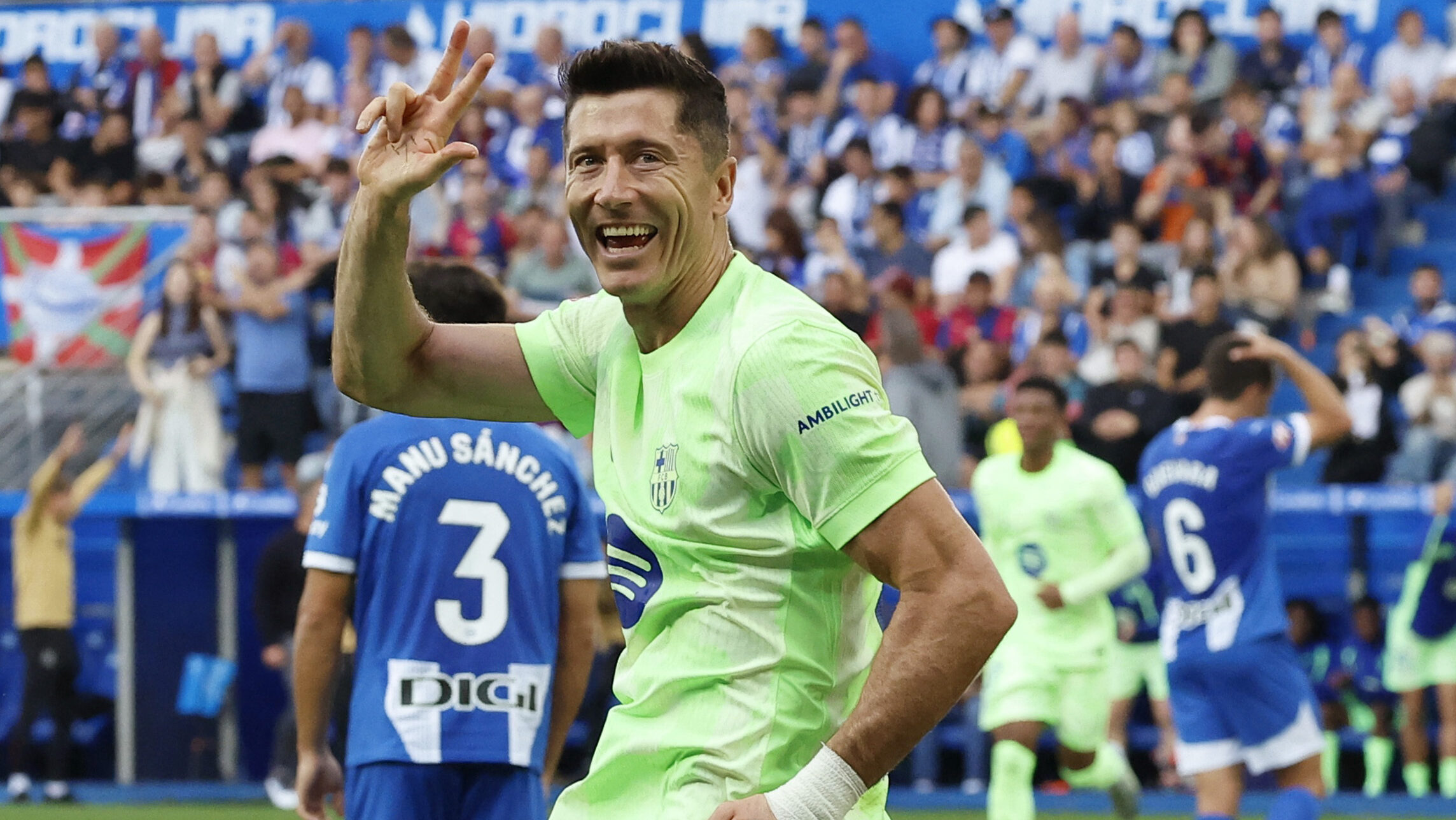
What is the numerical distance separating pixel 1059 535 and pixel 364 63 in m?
10.8

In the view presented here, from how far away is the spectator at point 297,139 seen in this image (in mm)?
17781

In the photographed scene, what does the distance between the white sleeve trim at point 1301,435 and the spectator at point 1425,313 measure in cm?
543

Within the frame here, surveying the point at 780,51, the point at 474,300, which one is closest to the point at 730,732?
the point at 474,300

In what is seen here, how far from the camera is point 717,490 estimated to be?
330 cm

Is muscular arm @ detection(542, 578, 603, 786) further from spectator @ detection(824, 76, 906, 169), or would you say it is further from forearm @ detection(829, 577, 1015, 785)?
spectator @ detection(824, 76, 906, 169)

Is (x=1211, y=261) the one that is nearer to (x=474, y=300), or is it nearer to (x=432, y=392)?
(x=474, y=300)

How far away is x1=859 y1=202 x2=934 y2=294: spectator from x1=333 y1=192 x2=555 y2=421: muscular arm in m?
11.2

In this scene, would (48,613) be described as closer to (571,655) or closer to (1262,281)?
(571,655)

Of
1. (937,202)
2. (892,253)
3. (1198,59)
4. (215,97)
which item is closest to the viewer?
(892,253)

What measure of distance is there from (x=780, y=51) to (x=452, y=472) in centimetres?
1310

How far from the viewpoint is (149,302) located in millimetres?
14859

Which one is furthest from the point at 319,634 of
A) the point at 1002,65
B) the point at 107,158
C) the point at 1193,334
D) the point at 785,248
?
the point at 107,158

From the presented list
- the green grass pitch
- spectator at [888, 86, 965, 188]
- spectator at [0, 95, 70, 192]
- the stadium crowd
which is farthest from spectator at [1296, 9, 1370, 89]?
spectator at [0, 95, 70, 192]

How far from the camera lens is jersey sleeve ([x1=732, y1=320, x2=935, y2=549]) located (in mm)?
3158
